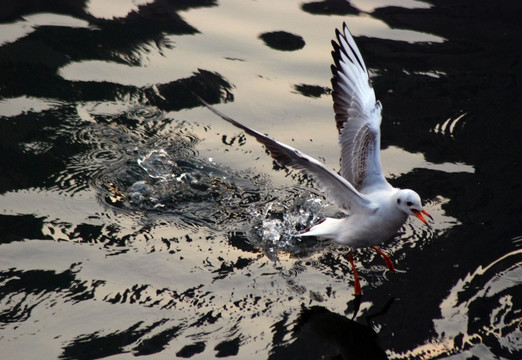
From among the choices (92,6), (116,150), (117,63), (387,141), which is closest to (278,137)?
(387,141)

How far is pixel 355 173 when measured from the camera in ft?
20.0

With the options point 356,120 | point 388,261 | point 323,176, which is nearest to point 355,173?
point 356,120

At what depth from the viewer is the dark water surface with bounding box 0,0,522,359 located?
5.02 metres

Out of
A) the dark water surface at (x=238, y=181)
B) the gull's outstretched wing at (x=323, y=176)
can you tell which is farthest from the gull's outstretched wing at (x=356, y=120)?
the dark water surface at (x=238, y=181)

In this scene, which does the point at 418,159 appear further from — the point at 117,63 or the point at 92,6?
the point at 92,6

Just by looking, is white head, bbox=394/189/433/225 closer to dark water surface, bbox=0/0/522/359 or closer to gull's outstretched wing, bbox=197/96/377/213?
gull's outstretched wing, bbox=197/96/377/213

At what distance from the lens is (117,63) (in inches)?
334

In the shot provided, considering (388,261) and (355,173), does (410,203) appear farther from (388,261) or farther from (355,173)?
(355,173)

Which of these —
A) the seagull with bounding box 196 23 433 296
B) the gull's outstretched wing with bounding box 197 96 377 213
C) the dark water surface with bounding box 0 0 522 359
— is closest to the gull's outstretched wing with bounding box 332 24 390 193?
the seagull with bounding box 196 23 433 296

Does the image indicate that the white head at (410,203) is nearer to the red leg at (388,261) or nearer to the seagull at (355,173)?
the seagull at (355,173)

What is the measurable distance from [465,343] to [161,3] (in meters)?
6.69

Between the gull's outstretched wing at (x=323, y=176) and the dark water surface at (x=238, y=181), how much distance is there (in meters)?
0.53

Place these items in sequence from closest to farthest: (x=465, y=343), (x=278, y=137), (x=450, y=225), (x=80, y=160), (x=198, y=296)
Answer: (x=465, y=343), (x=198, y=296), (x=450, y=225), (x=80, y=160), (x=278, y=137)

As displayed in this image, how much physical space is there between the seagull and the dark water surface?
1.13 feet
